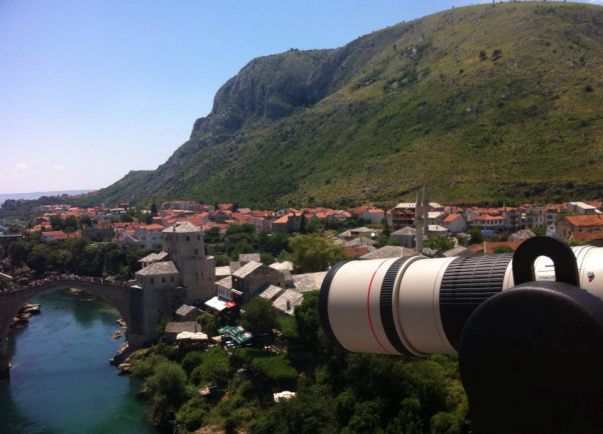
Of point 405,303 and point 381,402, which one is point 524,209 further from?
point 405,303

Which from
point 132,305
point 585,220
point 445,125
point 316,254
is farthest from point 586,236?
point 445,125

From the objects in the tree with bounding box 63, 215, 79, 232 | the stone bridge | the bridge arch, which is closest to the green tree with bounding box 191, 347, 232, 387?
the stone bridge

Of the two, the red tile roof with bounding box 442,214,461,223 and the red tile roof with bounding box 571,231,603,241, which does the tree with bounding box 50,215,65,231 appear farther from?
the red tile roof with bounding box 571,231,603,241

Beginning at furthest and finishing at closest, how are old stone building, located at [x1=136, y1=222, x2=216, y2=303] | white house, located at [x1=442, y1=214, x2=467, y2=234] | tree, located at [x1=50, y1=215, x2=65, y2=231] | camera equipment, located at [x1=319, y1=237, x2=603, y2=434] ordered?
tree, located at [x1=50, y1=215, x2=65, y2=231]
white house, located at [x1=442, y1=214, x2=467, y2=234]
old stone building, located at [x1=136, y1=222, x2=216, y2=303]
camera equipment, located at [x1=319, y1=237, x2=603, y2=434]

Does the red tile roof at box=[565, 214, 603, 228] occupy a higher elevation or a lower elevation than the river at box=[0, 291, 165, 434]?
higher

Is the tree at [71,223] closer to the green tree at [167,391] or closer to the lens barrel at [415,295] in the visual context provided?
the green tree at [167,391]

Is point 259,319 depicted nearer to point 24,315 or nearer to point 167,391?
point 167,391

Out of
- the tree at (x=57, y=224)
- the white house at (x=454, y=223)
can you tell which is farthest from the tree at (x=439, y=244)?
the tree at (x=57, y=224)
